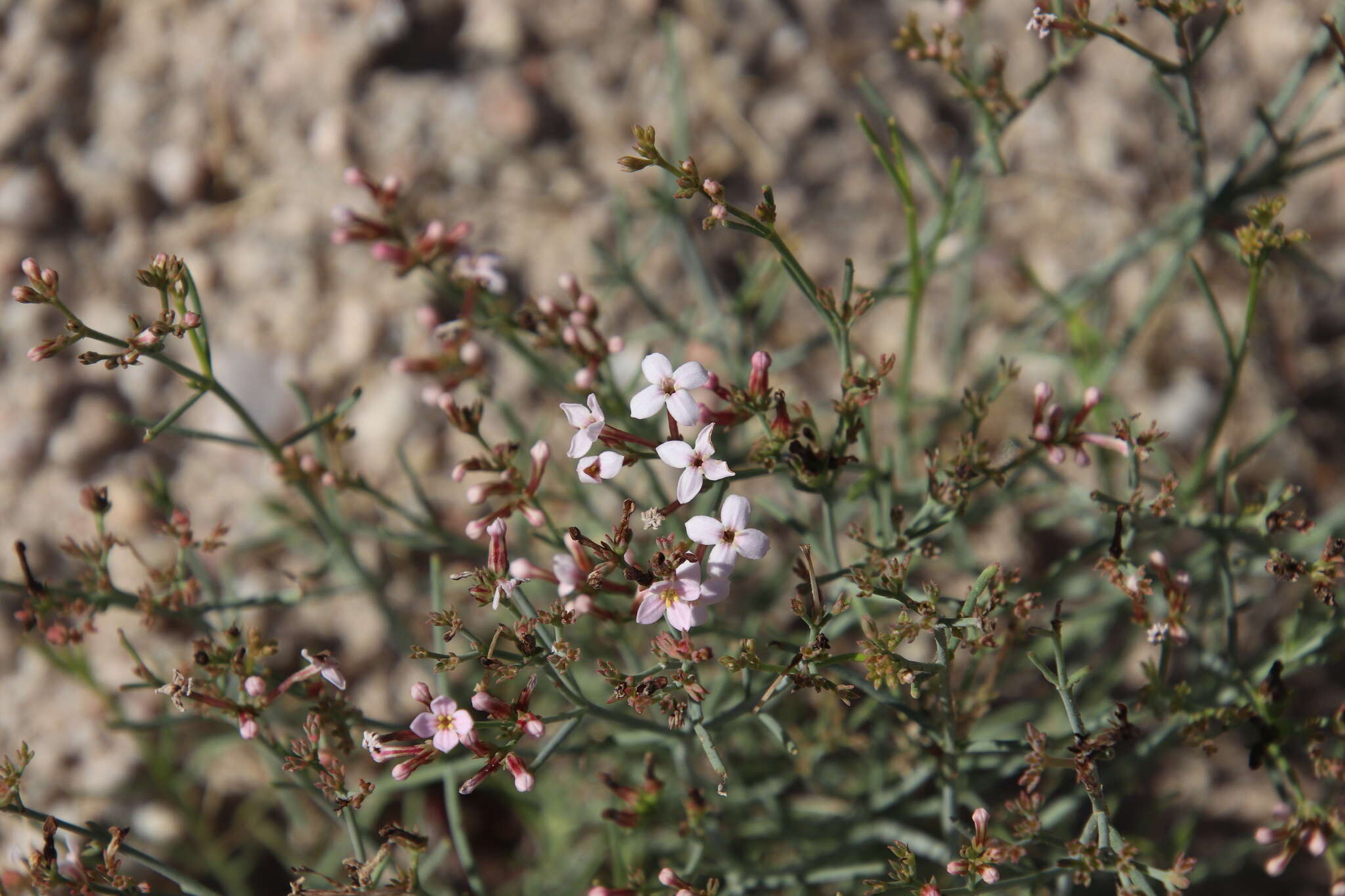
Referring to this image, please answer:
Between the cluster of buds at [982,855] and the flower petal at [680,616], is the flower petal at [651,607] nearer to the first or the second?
the flower petal at [680,616]

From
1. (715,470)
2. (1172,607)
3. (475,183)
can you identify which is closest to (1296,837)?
(1172,607)

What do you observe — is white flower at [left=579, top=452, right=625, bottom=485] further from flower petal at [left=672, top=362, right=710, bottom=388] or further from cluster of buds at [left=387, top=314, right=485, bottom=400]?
cluster of buds at [left=387, top=314, right=485, bottom=400]

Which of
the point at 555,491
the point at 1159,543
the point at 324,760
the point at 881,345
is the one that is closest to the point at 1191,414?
the point at 1159,543

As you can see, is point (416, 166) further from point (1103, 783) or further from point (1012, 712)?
point (1103, 783)

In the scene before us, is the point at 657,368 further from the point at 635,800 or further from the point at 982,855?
the point at 982,855

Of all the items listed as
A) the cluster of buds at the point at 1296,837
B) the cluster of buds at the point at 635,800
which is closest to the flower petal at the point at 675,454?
the cluster of buds at the point at 635,800
